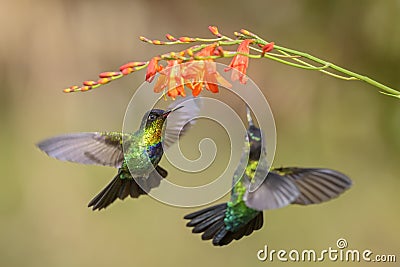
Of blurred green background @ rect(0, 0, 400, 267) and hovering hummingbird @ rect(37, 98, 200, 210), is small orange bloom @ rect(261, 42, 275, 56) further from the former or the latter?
blurred green background @ rect(0, 0, 400, 267)

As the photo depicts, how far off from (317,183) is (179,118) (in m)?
0.37

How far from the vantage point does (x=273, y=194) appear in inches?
37.5

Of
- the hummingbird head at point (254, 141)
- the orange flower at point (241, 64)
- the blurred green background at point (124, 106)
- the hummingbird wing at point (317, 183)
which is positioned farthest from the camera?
the blurred green background at point (124, 106)

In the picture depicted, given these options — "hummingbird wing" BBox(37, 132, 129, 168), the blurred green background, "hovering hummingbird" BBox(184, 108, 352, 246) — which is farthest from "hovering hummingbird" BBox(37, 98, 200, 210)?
the blurred green background

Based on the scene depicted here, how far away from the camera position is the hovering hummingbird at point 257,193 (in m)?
0.92

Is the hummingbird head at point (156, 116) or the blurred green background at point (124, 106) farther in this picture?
the blurred green background at point (124, 106)

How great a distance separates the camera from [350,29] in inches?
160

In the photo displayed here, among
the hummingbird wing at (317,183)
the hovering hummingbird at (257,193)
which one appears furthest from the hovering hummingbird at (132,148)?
the hummingbird wing at (317,183)

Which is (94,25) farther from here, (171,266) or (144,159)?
(144,159)

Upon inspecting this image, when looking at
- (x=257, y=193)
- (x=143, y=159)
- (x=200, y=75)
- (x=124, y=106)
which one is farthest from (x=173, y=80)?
(x=124, y=106)

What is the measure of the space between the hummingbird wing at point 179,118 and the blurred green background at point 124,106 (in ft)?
7.86

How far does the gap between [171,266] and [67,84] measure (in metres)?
1.45

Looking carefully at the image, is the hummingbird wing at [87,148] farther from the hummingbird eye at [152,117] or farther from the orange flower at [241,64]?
the orange flower at [241,64]

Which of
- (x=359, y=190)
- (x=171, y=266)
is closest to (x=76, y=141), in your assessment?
(x=171, y=266)
